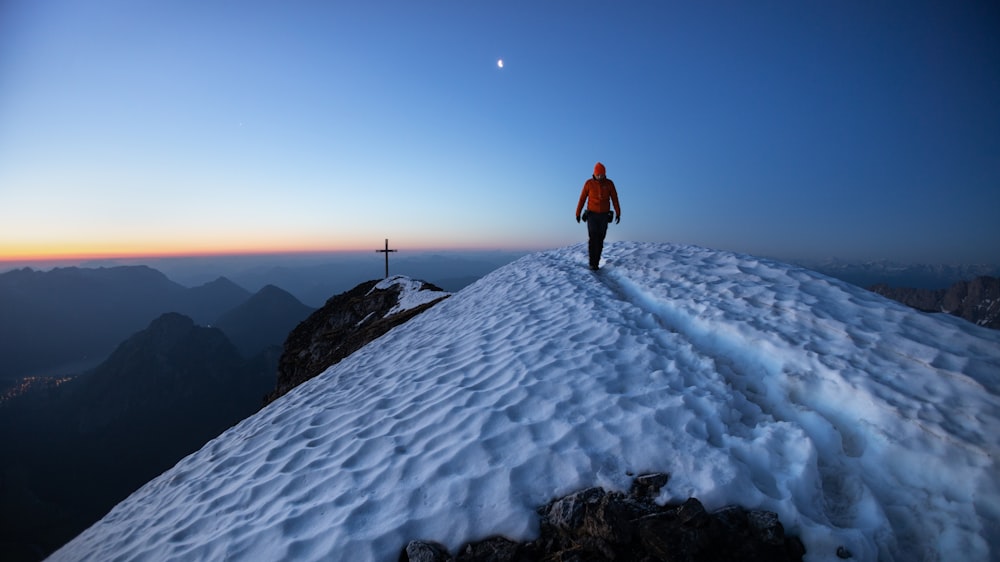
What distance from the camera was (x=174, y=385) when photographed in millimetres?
158500

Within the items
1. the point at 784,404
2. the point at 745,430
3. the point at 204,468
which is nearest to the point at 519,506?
the point at 745,430

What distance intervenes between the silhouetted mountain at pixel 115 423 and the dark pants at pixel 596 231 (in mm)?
122014

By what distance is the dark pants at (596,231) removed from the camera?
11.5m

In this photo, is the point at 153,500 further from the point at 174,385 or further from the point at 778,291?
the point at 174,385

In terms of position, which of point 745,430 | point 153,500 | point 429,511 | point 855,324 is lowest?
point 153,500

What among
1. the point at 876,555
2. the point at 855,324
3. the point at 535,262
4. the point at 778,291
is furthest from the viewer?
the point at 535,262

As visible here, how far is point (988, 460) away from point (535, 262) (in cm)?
Answer: 1194

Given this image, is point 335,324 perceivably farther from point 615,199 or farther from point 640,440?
point 640,440

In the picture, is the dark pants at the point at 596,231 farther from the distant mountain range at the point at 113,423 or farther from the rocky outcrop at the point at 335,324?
the distant mountain range at the point at 113,423

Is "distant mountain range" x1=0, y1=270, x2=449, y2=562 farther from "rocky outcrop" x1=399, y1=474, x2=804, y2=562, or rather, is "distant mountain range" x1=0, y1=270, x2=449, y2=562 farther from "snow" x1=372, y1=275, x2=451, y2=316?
"rocky outcrop" x1=399, y1=474, x2=804, y2=562

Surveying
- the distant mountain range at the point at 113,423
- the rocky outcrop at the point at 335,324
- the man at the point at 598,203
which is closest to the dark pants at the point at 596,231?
the man at the point at 598,203

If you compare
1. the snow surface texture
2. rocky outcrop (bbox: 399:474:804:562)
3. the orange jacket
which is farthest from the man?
rocky outcrop (bbox: 399:474:804:562)

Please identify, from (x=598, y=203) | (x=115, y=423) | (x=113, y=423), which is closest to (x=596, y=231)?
(x=598, y=203)

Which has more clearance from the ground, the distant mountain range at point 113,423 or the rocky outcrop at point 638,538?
the rocky outcrop at point 638,538
